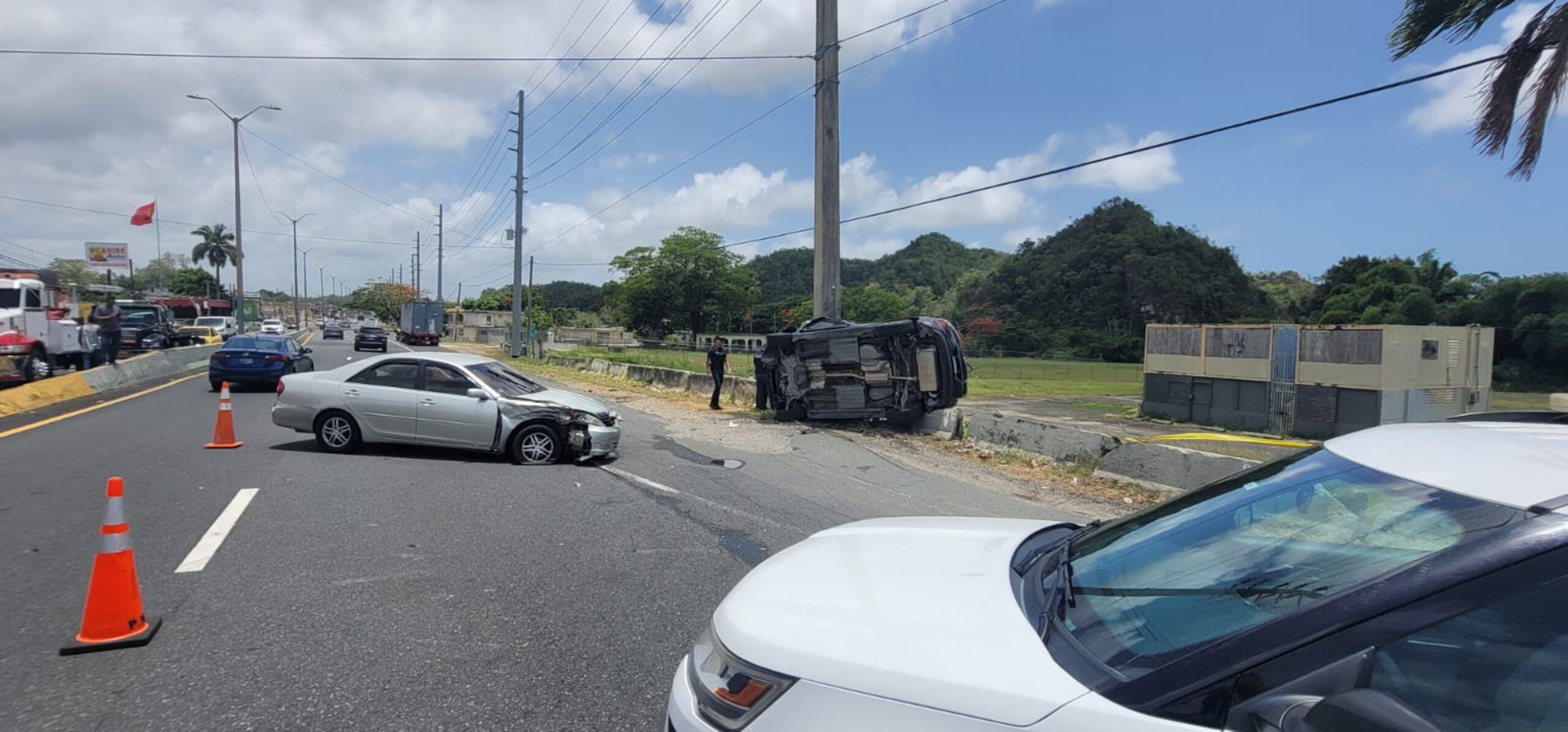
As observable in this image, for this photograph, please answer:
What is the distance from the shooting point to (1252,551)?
7.21 feet

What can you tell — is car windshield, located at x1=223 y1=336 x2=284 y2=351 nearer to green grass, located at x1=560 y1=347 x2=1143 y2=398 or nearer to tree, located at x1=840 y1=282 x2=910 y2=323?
green grass, located at x1=560 y1=347 x2=1143 y2=398

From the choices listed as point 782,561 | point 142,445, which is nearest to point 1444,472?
point 782,561

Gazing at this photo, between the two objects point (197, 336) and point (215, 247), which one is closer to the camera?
point (197, 336)

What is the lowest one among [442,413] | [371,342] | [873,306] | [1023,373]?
[1023,373]

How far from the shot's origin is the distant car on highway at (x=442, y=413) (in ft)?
32.5

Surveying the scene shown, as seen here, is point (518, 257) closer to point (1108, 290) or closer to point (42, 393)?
point (42, 393)

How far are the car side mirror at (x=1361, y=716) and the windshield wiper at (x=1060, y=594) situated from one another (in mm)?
587

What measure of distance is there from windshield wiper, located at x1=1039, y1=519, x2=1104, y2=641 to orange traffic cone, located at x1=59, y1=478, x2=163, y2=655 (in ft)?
14.6

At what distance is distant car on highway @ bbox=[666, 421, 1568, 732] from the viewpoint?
1.50 metres

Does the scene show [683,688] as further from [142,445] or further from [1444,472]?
[142,445]

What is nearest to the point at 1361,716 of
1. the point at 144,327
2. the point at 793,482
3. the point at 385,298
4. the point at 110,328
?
the point at 793,482

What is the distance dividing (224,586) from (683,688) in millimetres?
4171

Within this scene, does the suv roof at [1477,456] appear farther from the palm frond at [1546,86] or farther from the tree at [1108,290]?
the tree at [1108,290]

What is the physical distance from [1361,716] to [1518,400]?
36070mm
